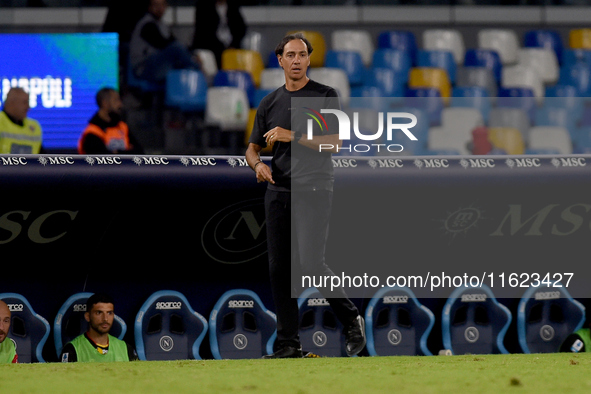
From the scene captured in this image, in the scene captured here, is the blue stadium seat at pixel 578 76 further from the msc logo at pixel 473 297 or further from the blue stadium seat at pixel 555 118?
the msc logo at pixel 473 297

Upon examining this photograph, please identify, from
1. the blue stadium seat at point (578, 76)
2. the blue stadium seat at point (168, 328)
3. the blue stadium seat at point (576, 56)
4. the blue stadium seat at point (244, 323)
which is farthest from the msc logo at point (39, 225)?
the blue stadium seat at point (576, 56)

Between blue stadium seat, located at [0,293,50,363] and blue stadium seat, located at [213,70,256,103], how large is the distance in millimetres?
4520

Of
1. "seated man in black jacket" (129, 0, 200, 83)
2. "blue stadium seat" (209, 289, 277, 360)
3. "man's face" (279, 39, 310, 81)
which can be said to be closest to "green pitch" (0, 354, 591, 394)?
"blue stadium seat" (209, 289, 277, 360)

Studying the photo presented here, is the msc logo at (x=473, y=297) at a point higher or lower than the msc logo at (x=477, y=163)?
lower

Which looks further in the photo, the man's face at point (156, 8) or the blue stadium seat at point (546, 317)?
the man's face at point (156, 8)

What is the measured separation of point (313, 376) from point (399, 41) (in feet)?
23.3

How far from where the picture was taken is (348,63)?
9.45 meters

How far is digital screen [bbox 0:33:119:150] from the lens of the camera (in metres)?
8.52

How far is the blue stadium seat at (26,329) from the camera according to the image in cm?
458

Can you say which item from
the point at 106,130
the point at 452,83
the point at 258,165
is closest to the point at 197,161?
the point at 258,165

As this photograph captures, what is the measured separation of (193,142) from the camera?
8.41 meters

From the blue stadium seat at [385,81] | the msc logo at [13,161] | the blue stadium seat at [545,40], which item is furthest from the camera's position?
the blue stadium seat at [545,40]

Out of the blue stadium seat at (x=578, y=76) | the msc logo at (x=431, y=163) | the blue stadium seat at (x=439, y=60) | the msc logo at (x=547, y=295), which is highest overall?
the blue stadium seat at (x=439, y=60)

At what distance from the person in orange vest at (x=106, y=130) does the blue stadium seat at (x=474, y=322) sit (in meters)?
3.03
